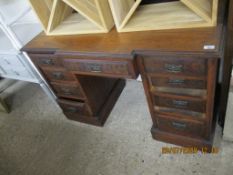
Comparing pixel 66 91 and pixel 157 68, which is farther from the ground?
pixel 157 68

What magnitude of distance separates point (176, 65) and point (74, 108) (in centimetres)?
94

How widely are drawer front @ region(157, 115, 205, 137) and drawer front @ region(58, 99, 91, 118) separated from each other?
576 millimetres

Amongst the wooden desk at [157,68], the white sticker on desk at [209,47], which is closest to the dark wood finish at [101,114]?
the wooden desk at [157,68]

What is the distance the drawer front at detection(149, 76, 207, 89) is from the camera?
0.95 meters

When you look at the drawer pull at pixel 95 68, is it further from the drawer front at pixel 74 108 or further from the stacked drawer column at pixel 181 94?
the drawer front at pixel 74 108

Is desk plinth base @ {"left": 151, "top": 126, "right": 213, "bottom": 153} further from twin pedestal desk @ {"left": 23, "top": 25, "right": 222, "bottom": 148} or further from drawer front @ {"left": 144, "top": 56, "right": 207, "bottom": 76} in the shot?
drawer front @ {"left": 144, "top": 56, "right": 207, "bottom": 76}

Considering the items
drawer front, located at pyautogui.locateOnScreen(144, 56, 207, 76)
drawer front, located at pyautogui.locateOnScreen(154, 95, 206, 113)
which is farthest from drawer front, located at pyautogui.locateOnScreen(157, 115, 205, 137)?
drawer front, located at pyautogui.locateOnScreen(144, 56, 207, 76)

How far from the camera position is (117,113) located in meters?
1.72

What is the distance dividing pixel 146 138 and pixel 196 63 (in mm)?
770

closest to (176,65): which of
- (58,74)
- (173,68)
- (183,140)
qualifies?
(173,68)

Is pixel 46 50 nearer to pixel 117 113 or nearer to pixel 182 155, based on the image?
pixel 117 113

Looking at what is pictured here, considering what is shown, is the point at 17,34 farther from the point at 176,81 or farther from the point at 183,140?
the point at 183,140

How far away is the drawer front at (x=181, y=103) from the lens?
1.05m

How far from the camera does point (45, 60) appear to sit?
133 centimetres
